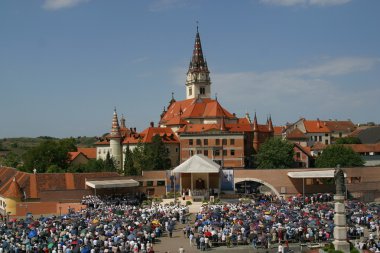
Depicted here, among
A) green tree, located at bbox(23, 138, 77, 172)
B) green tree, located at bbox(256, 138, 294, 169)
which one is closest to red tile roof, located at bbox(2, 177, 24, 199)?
green tree, located at bbox(23, 138, 77, 172)

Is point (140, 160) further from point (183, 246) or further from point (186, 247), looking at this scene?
point (186, 247)

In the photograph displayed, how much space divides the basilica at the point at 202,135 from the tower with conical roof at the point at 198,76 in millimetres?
6320

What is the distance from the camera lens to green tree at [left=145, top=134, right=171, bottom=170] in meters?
66.8

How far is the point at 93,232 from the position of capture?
29.8 metres

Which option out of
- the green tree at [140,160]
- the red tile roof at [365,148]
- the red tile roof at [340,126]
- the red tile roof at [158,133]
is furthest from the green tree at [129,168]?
the red tile roof at [340,126]

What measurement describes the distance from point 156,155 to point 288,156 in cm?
1714

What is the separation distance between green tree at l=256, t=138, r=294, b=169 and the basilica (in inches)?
165

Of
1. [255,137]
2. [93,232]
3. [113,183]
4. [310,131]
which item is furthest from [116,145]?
[93,232]

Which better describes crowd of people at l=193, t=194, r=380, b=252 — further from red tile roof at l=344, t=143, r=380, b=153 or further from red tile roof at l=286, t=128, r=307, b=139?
red tile roof at l=286, t=128, r=307, b=139

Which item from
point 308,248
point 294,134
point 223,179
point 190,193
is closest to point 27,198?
point 190,193

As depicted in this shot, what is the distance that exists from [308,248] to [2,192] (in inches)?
1336

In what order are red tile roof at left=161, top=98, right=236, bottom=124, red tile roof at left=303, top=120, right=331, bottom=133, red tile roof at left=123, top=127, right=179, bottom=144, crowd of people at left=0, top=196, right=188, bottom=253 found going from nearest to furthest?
crowd of people at left=0, top=196, right=188, bottom=253, red tile roof at left=123, top=127, right=179, bottom=144, red tile roof at left=161, top=98, right=236, bottom=124, red tile roof at left=303, top=120, right=331, bottom=133

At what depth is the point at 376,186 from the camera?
56062 millimetres

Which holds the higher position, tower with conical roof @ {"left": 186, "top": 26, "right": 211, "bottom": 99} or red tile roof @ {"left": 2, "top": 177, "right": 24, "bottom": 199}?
tower with conical roof @ {"left": 186, "top": 26, "right": 211, "bottom": 99}
